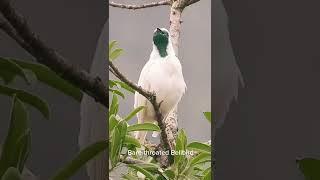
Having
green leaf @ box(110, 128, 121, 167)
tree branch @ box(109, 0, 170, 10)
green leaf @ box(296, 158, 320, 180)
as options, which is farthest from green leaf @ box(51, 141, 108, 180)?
tree branch @ box(109, 0, 170, 10)

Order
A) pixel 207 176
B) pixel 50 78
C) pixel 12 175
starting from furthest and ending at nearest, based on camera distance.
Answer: pixel 207 176 → pixel 50 78 → pixel 12 175

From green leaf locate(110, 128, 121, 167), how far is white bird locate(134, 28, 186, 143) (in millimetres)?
66

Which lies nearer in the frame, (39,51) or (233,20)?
(39,51)

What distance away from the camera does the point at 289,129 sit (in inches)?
44.2

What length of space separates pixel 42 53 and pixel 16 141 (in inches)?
4.4

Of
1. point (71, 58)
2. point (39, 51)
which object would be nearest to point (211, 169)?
point (71, 58)

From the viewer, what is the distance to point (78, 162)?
572mm

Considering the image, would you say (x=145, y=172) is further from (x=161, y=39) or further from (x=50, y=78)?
(x=50, y=78)

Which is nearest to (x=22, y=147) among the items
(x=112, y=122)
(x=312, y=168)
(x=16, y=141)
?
(x=16, y=141)

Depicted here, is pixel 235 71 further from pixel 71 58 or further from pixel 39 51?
pixel 39 51

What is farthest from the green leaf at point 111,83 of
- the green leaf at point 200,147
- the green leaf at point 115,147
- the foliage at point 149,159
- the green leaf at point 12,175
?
the green leaf at point 12,175

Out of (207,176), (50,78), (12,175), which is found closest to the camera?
(12,175)

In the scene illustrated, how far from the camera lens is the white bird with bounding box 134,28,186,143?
3.87 ft

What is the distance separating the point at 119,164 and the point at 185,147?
17 centimetres
